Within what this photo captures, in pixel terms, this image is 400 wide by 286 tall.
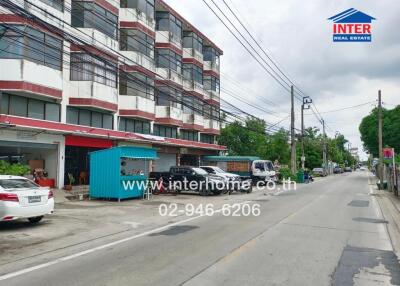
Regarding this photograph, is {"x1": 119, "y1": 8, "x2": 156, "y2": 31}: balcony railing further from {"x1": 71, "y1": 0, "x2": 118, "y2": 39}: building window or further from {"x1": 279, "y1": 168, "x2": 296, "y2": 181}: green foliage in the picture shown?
{"x1": 279, "y1": 168, "x2": 296, "y2": 181}: green foliage

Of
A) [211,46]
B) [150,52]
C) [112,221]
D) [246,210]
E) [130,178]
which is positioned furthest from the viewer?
[211,46]

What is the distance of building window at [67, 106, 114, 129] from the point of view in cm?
2725

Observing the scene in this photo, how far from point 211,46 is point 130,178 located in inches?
1305

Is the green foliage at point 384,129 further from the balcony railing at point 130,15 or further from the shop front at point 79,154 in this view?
the shop front at point 79,154

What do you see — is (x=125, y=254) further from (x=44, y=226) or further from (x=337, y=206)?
(x=337, y=206)

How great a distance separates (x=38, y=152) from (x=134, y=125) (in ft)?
33.5

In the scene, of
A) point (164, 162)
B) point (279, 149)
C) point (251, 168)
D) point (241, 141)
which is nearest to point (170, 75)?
point (164, 162)

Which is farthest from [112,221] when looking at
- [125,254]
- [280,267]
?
[280,267]

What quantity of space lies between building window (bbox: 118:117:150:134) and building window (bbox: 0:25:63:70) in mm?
8623

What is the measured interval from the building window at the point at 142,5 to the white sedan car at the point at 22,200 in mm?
23812

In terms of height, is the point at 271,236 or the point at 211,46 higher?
the point at 211,46

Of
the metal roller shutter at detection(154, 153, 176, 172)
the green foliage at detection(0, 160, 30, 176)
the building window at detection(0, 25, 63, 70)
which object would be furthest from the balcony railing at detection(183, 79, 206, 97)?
the green foliage at detection(0, 160, 30, 176)

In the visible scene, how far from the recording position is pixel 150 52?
1430 inches

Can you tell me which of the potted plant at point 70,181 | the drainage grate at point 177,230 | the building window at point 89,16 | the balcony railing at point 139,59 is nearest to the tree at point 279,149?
the balcony railing at point 139,59
